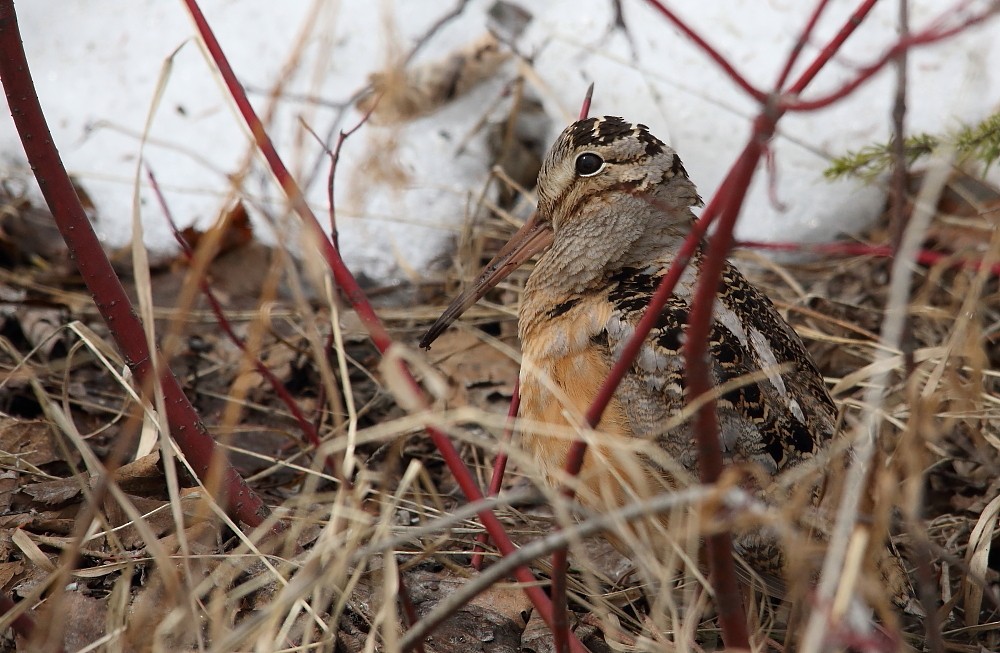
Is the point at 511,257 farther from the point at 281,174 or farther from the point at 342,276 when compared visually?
the point at 281,174

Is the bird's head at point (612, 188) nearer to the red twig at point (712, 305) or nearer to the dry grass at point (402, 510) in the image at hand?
the dry grass at point (402, 510)

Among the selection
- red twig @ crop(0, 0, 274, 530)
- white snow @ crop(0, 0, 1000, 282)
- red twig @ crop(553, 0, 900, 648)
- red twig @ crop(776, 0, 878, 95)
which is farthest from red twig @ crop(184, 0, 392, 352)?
white snow @ crop(0, 0, 1000, 282)

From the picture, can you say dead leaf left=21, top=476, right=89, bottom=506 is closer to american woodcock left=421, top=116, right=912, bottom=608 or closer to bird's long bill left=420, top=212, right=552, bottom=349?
american woodcock left=421, top=116, right=912, bottom=608

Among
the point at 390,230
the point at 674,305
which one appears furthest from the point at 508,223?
the point at 674,305

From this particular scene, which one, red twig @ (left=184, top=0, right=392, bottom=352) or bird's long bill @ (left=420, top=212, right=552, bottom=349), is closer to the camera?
red twig @ (left=184, top=0, right=392, bottom=352)

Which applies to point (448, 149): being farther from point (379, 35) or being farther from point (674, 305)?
point (674, 305)

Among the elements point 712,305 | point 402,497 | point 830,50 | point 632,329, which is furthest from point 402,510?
point 830,50
